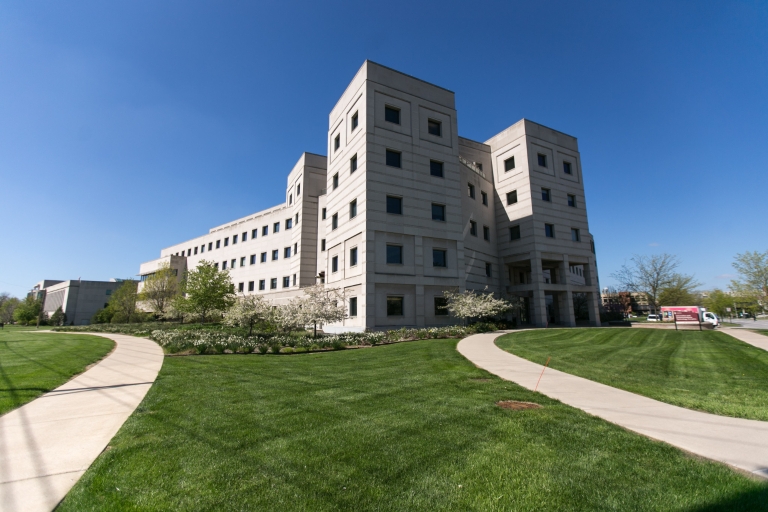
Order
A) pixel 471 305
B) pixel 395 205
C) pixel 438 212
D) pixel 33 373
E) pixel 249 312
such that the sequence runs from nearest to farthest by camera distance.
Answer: pixel 33 373 → pixel 249 312 → pixel 471 305 → pixel 395 205 → pixel 438 212

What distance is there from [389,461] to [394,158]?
26.2 m

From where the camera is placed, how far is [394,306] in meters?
26.0

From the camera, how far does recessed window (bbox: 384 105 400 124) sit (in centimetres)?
2828

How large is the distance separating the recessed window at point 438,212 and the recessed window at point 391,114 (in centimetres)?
748

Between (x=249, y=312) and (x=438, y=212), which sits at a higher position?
(x=438, y=212)

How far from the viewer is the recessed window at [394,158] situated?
1095 inches

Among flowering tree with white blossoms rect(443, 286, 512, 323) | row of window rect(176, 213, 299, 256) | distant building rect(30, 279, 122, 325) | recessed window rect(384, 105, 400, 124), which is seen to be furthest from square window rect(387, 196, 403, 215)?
distant building rect(30, 279, 122, 325)

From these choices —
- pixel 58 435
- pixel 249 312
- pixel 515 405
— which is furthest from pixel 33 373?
pixel 515 405

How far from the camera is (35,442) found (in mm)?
4840

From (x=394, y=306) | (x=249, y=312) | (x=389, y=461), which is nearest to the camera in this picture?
(x=389, y=461)

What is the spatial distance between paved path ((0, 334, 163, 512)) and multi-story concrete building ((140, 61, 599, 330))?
57.5ft

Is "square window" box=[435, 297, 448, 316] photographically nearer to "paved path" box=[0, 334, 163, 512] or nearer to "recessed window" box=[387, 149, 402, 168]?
"recessed window" box=[387, 149, 402, 168]

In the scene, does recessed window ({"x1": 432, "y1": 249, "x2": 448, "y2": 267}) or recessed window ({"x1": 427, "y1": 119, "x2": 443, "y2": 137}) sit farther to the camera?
recessed window ({"x1": 427, "y1": 119, "x2": 443, "y2": 137})

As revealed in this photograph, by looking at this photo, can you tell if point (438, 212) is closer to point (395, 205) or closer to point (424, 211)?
point (424, 211)
